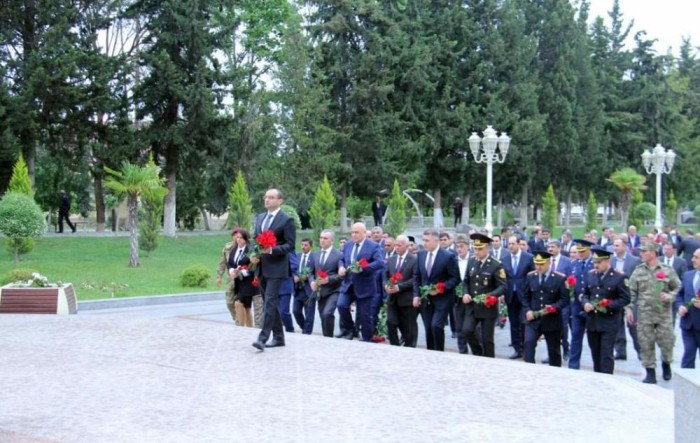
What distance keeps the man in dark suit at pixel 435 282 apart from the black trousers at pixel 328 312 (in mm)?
1691

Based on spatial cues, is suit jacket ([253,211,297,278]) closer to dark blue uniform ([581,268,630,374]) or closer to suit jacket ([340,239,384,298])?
suit jacket ([340,239,384,298])

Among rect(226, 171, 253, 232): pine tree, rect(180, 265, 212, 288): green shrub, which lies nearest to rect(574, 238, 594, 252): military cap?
rect(180, 265, 212, 288): green shrub

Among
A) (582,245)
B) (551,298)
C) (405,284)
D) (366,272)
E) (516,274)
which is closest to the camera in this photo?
(551,298)

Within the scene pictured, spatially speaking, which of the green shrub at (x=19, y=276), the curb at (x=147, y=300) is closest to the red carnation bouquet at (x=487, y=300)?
the green shrub at (x=19, y=276)

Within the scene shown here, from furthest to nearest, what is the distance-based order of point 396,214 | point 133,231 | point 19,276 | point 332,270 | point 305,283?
point 396,214, point 133,231, point 19,276, point 305,283, point 332,270

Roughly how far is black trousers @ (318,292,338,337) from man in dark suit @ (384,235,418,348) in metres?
1.03

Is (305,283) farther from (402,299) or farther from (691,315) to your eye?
(691,315)

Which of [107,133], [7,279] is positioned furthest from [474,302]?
[107,133]

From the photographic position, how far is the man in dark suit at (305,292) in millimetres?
14789

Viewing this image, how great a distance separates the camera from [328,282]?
558 inches

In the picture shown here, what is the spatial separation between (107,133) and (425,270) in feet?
93.5

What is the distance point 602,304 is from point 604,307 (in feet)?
0.14

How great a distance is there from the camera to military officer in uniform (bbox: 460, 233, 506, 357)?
11875mm

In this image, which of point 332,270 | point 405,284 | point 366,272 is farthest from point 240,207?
point 405,284
